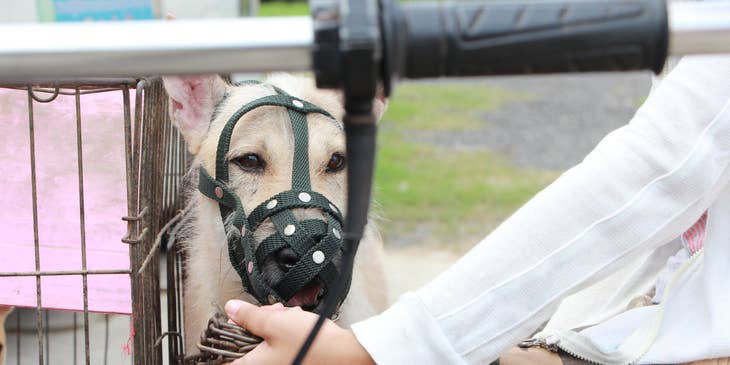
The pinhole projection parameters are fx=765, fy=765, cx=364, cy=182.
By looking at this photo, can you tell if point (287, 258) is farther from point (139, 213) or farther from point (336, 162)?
point (336, 162)

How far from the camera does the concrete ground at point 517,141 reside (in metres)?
3.80

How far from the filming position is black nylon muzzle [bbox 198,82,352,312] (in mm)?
2211

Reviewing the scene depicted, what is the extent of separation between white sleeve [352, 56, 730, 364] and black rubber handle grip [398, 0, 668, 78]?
2.06ft

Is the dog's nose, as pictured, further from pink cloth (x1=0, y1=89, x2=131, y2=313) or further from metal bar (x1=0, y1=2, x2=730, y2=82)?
metal bar (x1=0, y1=2, x2=730, y2=82)

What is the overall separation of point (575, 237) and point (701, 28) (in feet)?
2.17

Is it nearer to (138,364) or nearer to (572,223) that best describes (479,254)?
(572,223)

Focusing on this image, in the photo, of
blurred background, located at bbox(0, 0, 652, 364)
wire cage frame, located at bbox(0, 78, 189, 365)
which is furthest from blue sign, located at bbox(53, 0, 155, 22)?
wire cage frame, located at bbox(0, 78, 189, 365)

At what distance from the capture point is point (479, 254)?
5.26 feet

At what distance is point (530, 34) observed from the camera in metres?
0.97

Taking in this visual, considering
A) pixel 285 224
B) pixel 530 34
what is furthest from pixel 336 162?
pixel 530 34

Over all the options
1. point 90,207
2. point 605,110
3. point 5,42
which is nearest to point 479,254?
point 5,42

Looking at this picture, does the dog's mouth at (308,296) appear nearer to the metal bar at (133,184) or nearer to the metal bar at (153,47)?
the metal bar at (133,184)


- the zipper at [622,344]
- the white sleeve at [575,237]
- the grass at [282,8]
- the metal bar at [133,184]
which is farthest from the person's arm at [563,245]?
the grass at [282,8]

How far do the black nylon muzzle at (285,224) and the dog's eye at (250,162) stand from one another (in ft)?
0.20
